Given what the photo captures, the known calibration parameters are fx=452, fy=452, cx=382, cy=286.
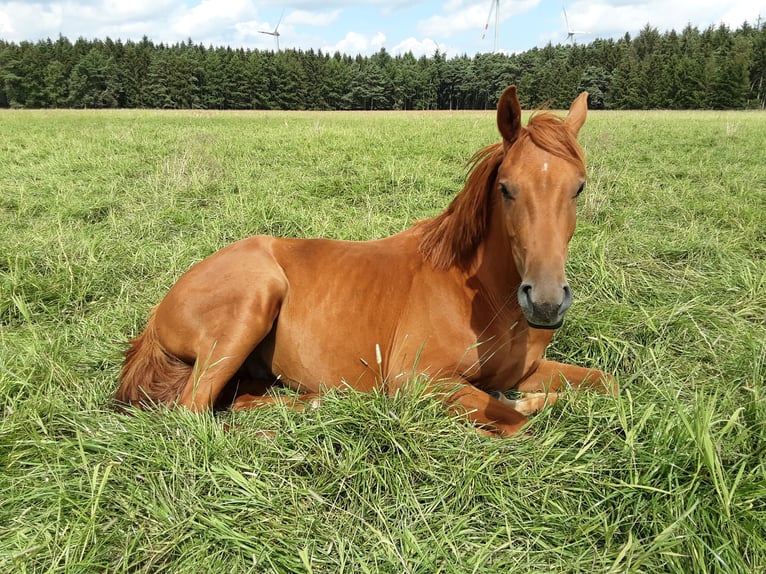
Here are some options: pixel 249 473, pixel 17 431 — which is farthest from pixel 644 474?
pixel 17 431

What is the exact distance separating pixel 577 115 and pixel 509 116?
0.68 m

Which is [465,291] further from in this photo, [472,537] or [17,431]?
[17,431]

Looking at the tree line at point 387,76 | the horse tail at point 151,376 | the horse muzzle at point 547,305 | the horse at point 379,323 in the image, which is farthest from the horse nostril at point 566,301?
the tree line at point 387,76

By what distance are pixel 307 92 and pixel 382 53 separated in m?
25.7

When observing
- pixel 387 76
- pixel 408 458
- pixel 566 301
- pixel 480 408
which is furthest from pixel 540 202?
pixel 387 76

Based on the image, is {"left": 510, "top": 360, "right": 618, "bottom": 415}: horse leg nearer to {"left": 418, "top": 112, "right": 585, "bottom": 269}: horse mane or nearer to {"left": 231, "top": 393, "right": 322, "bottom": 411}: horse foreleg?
{"left": 418, "top": 112, "right": 585, "bottom": 269}: horse mane

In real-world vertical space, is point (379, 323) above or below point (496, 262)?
below

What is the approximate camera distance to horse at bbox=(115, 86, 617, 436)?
8.69 ft

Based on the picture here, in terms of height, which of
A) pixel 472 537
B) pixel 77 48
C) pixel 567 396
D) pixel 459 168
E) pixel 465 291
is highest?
pixel 77 48

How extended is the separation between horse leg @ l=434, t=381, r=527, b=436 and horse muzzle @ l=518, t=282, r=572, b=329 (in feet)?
2.33

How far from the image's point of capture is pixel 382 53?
3578 inches

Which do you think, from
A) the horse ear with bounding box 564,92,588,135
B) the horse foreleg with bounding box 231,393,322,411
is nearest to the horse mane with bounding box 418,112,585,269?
the horse ear with bounding box 564,92,588,135

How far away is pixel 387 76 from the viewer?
77.9 meters

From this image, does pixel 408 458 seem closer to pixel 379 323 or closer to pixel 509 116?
pixel 379 323
